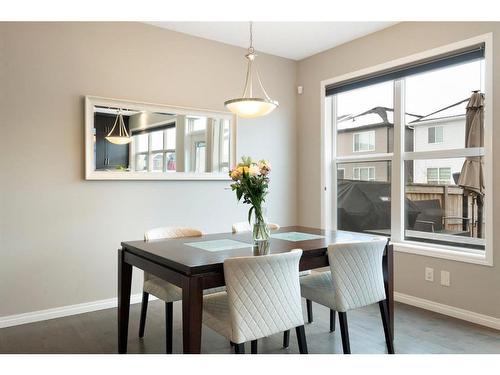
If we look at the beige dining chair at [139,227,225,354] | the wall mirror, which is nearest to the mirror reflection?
the wall mirror

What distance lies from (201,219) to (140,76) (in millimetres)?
1523

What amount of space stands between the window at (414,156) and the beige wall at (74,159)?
1.47 m

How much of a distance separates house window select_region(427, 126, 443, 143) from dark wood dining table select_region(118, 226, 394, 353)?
52.1 inches

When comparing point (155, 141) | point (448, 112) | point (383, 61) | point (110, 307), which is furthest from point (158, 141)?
point (448, 112)

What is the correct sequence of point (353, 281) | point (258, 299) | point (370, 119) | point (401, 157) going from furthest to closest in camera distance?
point (370, 119), point (401, 157), point (353, 281), point (258, 299)

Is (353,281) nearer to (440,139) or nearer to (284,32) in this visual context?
(440,139)

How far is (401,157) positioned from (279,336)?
209 centimetres

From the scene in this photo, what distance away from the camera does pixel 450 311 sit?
3314 millimetres

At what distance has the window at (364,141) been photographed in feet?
13.7

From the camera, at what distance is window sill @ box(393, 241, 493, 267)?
10.2 ft

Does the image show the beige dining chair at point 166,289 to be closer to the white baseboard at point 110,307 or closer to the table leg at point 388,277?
the white baseboard at point 110,307

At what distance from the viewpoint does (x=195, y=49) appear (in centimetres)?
404

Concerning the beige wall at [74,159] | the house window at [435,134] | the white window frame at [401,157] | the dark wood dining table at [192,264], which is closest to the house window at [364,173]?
the white window frame at [401,157]
